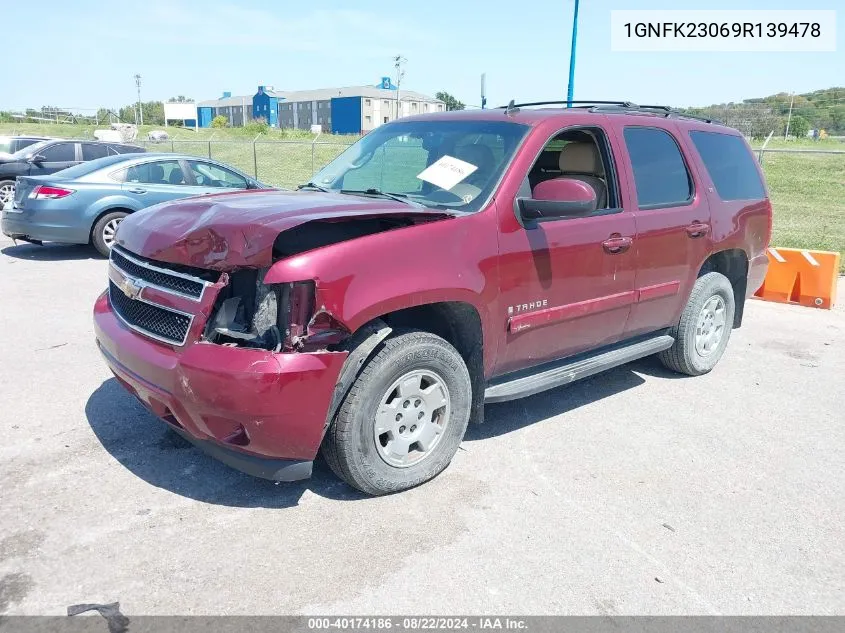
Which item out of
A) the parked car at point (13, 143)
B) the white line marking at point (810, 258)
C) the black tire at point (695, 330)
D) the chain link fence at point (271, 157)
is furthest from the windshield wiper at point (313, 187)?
the chain link fence at point (271, 157)

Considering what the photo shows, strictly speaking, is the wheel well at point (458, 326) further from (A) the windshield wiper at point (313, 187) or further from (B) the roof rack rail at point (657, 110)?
(B) the roof rack rail at point (657, 110)

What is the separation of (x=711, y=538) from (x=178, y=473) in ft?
8.99

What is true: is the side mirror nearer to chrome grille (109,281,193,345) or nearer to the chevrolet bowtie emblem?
chrome grille (109,281,193,345)

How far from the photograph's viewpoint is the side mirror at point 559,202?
374 centimetres

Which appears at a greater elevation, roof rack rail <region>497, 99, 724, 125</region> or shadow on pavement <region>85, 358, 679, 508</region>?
roof rack rail <region>497, 99, 724, 125</region>

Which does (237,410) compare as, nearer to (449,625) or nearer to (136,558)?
(136,558)

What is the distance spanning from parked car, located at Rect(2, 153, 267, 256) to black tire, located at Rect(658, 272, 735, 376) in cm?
601

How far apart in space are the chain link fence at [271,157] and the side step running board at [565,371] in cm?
1852

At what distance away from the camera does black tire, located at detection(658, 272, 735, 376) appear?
5.39m

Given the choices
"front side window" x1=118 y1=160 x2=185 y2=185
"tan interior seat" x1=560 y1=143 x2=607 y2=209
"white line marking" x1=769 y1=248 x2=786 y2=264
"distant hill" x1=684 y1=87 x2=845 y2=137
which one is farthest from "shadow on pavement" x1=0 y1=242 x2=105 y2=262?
"distant hill" x1=684 y1=87 x2=845 y2=137

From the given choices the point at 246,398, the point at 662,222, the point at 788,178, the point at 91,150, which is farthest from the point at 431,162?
the point at 788,178

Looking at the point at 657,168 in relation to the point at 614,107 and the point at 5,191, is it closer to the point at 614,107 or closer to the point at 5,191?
the point at 614,107

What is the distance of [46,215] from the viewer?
953 centimetres

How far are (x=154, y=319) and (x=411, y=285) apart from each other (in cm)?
127
